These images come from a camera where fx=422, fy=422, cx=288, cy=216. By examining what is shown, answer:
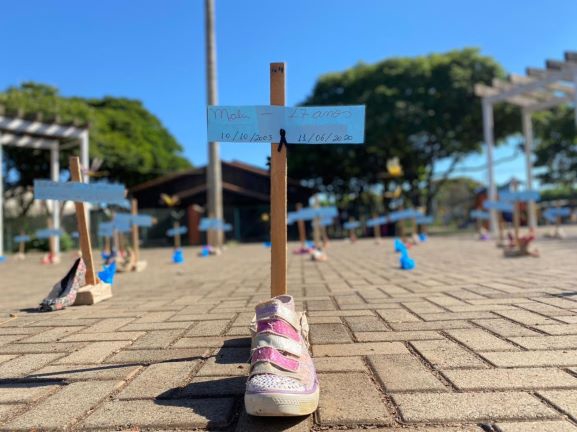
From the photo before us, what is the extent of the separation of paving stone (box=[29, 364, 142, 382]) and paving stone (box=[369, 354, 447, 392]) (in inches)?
49.9

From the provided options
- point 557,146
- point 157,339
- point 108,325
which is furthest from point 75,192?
point 557,146

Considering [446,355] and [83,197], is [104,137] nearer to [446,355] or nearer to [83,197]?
[83,197]

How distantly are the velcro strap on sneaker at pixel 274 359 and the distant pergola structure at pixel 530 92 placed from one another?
560 inches

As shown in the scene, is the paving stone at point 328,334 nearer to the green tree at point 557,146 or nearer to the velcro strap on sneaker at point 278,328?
the velcro strap on sneaker at point 278,328

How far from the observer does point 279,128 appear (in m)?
2.43

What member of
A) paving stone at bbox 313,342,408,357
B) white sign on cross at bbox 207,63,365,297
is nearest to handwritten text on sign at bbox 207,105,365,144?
white sign on cross at bbox 207,63,365,297

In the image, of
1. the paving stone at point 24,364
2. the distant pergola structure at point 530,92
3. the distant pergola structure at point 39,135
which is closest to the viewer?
the paving stone at point 24,364

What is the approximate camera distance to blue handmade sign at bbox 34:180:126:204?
13.2 feet

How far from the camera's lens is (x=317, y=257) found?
9.02 m

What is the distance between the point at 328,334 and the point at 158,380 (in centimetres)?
119

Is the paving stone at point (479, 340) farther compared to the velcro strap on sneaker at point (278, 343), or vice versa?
the paving stone at point (479, 340)

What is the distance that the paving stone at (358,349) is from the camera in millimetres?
2400

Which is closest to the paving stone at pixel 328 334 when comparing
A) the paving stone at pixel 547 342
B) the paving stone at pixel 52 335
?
the paving stone at pixel 547 342

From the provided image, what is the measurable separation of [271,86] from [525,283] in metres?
3.74
